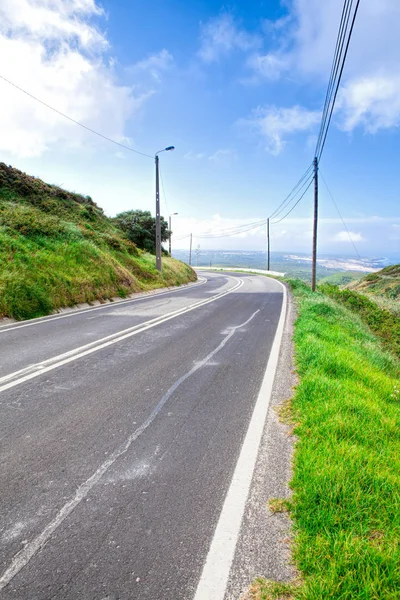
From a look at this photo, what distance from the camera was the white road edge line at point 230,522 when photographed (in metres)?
1.85

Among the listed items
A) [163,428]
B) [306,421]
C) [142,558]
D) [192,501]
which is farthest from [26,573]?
[306,421]

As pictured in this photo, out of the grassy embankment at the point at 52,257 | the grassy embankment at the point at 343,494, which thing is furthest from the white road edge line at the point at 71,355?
the grassy embankment at the point at 52,257

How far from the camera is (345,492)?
2.40 m

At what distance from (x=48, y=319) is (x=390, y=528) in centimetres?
968

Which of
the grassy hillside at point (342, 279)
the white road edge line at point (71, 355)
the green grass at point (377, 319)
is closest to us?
the white road edge line at point (71, 355)

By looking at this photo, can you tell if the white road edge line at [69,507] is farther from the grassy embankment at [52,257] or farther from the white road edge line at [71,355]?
the grassy embankment at [52,257]

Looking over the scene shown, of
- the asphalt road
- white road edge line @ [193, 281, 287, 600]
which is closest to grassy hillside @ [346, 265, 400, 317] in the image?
the asphalt road

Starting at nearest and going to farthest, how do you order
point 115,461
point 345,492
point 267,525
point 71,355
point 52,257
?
point 267,525, point 345,492, point 115,461, point 71,355, point 52,257

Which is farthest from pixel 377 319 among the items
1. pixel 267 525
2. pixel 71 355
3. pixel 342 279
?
pixel 342 279

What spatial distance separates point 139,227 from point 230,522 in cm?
3233

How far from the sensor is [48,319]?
9.91 meters

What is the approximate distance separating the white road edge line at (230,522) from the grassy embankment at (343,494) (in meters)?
0.20

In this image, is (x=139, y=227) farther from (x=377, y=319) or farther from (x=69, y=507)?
(x=69, y=507)

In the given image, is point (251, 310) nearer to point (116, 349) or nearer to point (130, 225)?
point (116, 349)
